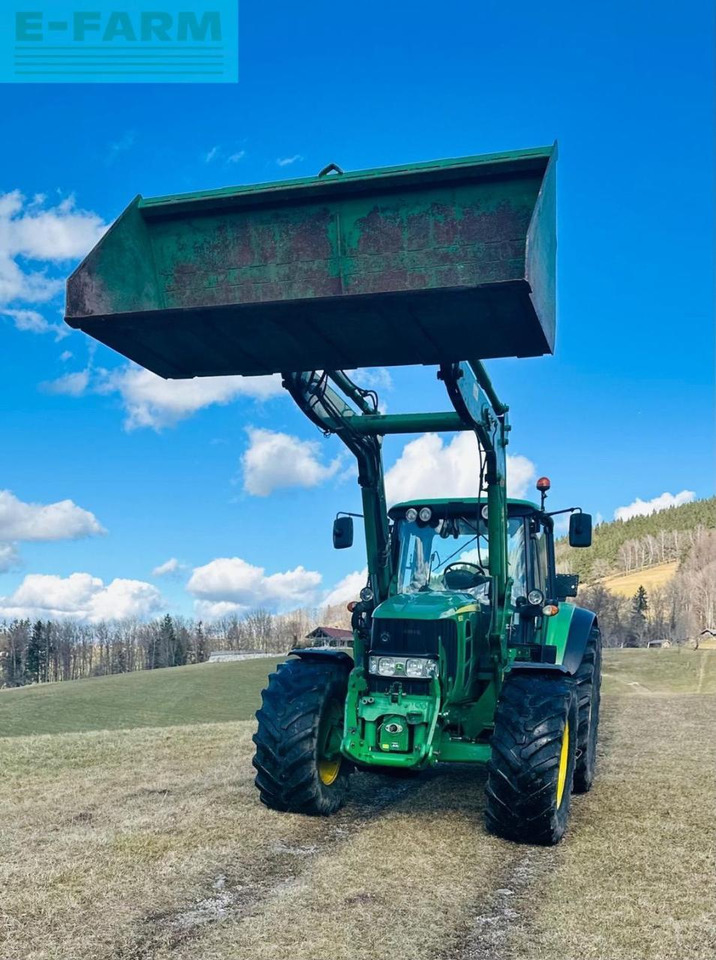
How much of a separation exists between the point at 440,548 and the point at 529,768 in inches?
111

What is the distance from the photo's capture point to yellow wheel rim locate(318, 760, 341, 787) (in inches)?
299

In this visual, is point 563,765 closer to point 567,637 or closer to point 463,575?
point 567,637

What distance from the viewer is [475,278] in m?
5.76

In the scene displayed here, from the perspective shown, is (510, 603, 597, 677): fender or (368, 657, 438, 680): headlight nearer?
(368, 657, 438, 680): headlight

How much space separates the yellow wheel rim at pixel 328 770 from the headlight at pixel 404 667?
1074mm

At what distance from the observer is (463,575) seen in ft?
28.1

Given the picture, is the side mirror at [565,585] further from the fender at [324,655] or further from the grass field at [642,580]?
the grass field at [642,580]

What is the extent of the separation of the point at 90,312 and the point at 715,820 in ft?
21.4

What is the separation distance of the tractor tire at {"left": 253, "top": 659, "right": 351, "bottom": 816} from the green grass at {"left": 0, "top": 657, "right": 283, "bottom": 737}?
10.2m

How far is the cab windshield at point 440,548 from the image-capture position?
8.65 m

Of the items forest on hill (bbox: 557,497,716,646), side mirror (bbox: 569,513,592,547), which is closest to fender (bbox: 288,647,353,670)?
side mirror (bbox: 569,513,592,547)

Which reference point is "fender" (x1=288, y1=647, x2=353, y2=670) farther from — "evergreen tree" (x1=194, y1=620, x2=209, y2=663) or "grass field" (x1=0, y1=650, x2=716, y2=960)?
"evergreen tree" (x1=194, y1=620, x2=209, y2=663)

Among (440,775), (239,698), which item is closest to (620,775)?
(440,775)

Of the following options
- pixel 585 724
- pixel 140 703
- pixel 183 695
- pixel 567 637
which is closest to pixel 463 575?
pixel 567 637
